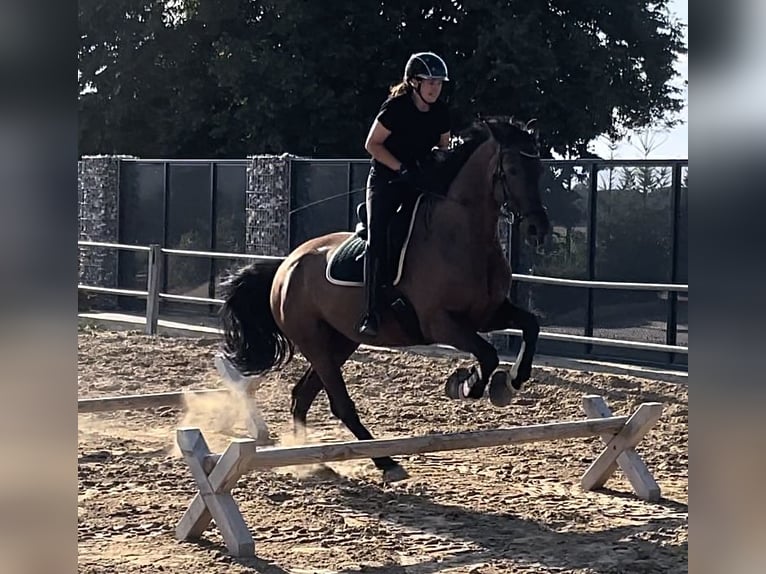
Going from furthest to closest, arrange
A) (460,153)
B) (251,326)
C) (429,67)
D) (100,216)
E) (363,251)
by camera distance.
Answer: (100,216) < (251,326) < (363,251) < (460,153) < (429,67)

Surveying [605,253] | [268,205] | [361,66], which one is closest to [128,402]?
[605,253]

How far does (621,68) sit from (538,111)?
9.23ft

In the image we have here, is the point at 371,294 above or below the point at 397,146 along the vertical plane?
below

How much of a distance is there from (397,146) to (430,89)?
0.42m

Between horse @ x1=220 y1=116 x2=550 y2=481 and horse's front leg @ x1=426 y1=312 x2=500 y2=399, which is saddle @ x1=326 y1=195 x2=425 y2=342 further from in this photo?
horse's front leg @ x1=426 y1=312 x2=500 y2=399

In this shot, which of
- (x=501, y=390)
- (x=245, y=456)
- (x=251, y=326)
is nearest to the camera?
(x=245, y=456)

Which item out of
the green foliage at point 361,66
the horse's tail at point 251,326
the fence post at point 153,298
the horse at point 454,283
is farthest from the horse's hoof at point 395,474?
the green foliage at point 361,66

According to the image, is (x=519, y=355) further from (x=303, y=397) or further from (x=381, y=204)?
(x=303, y=397)

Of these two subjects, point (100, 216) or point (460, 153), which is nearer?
point (460, 153)

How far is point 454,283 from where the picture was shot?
21.9ft

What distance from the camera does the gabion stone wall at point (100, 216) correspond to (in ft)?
63.5

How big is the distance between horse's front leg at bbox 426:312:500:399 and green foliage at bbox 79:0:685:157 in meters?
15.9

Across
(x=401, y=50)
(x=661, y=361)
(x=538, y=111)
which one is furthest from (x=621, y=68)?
(x=661, y=361)
